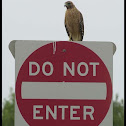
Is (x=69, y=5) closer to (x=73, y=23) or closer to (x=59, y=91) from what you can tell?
(x=73, y=23)

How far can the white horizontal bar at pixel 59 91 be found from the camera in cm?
420

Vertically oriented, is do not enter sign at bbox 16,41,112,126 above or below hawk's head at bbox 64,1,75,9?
below

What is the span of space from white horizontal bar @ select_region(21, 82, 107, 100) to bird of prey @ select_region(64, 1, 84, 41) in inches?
60.8

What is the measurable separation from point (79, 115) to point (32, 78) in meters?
0.40

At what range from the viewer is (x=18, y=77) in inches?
167

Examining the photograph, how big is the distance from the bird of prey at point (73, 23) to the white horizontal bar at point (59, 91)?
155 centimetres

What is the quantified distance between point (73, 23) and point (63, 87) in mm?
2365

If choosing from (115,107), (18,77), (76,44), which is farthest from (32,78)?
(115,107)

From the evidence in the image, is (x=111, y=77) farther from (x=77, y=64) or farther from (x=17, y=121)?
(x=17, y=121)

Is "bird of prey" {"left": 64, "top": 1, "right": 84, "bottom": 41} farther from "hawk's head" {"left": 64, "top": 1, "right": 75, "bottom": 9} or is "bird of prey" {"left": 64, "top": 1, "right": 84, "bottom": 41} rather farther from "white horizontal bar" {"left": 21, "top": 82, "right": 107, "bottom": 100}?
"white horizontal bar" {"left": 21, "top": 82, "right": 107, "bottom": 100}

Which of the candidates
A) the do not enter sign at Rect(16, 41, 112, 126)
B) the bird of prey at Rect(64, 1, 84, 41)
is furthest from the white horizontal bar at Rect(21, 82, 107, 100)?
the bird of prey at Rect(64, 1, 84, 41)

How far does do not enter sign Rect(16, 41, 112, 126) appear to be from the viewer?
418cm

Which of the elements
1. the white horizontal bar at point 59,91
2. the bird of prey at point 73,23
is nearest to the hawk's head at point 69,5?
the bird of prey at point 73,23

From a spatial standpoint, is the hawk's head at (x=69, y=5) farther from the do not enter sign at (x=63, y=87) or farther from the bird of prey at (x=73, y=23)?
the do not enter sign at (x=63, y=87)
